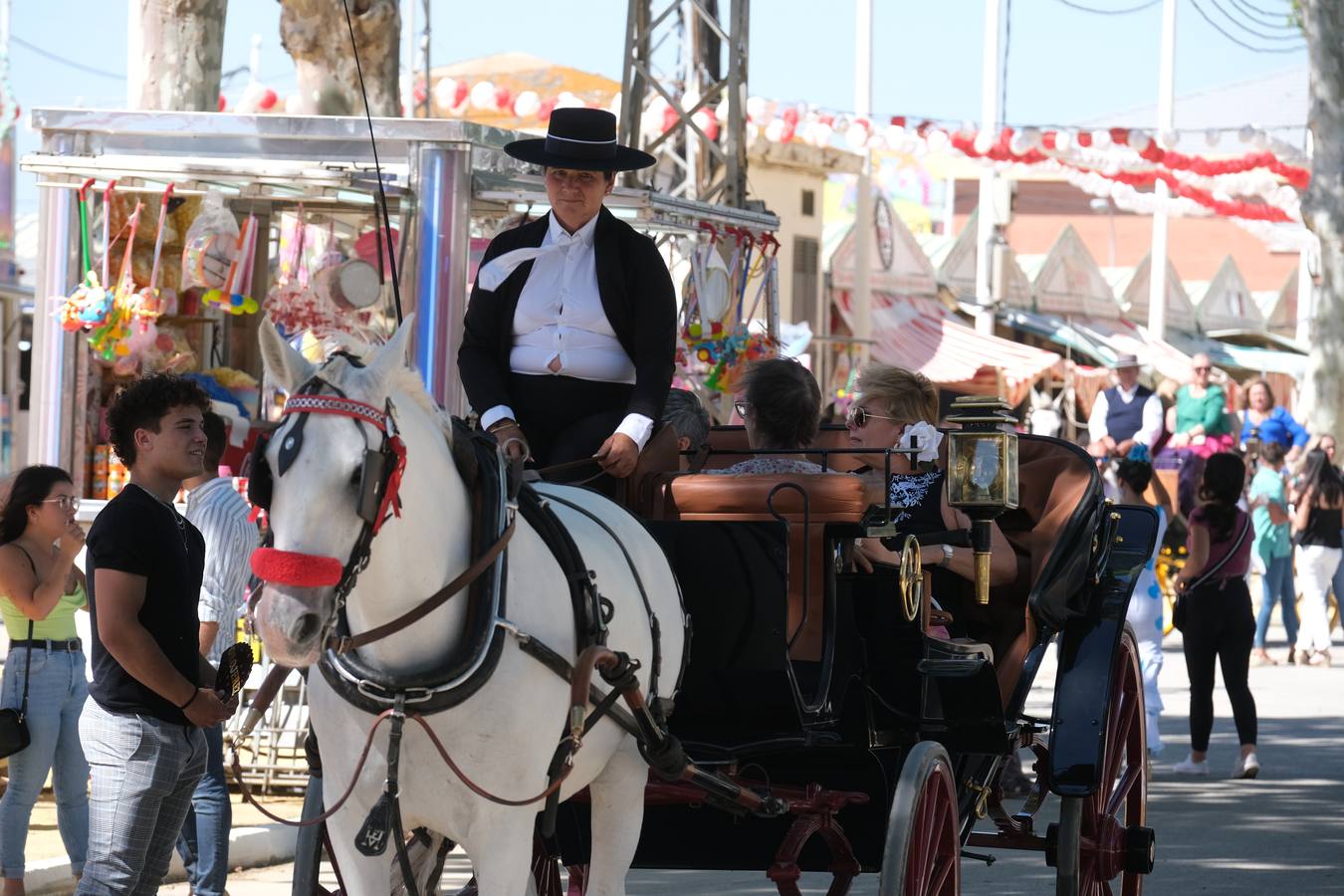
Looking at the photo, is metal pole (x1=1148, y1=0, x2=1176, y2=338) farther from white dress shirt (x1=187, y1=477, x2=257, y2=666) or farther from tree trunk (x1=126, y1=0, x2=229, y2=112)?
white dress shirt (x1=187, y1=477, x2=257, y2=666)

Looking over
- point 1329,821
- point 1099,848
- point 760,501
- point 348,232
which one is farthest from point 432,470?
point 348,232

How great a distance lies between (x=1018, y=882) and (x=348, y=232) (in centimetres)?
643

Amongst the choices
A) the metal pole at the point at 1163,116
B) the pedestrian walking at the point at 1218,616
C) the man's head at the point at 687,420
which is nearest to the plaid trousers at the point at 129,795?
the man's head at the point at 687,420

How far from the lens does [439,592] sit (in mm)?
4086

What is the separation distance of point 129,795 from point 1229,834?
5.77 m

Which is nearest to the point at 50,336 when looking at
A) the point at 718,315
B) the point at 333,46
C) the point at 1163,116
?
the point at 718,315

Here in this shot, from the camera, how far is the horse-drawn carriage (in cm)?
405

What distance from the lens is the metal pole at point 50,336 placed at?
10.5m

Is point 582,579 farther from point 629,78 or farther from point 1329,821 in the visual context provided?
point 629,78

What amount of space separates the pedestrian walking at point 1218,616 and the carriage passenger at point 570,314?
251 inches

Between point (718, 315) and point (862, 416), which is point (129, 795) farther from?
point (718, 315)

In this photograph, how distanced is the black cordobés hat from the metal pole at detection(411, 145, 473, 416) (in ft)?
14.3

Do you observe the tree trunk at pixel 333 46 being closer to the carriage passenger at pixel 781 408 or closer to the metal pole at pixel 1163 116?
the carriage passenger at pixel 781 408

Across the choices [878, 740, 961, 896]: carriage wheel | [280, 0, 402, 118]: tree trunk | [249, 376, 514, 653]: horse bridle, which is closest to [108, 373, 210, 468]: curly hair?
[249, 376, 514, 653]: horse bridle
